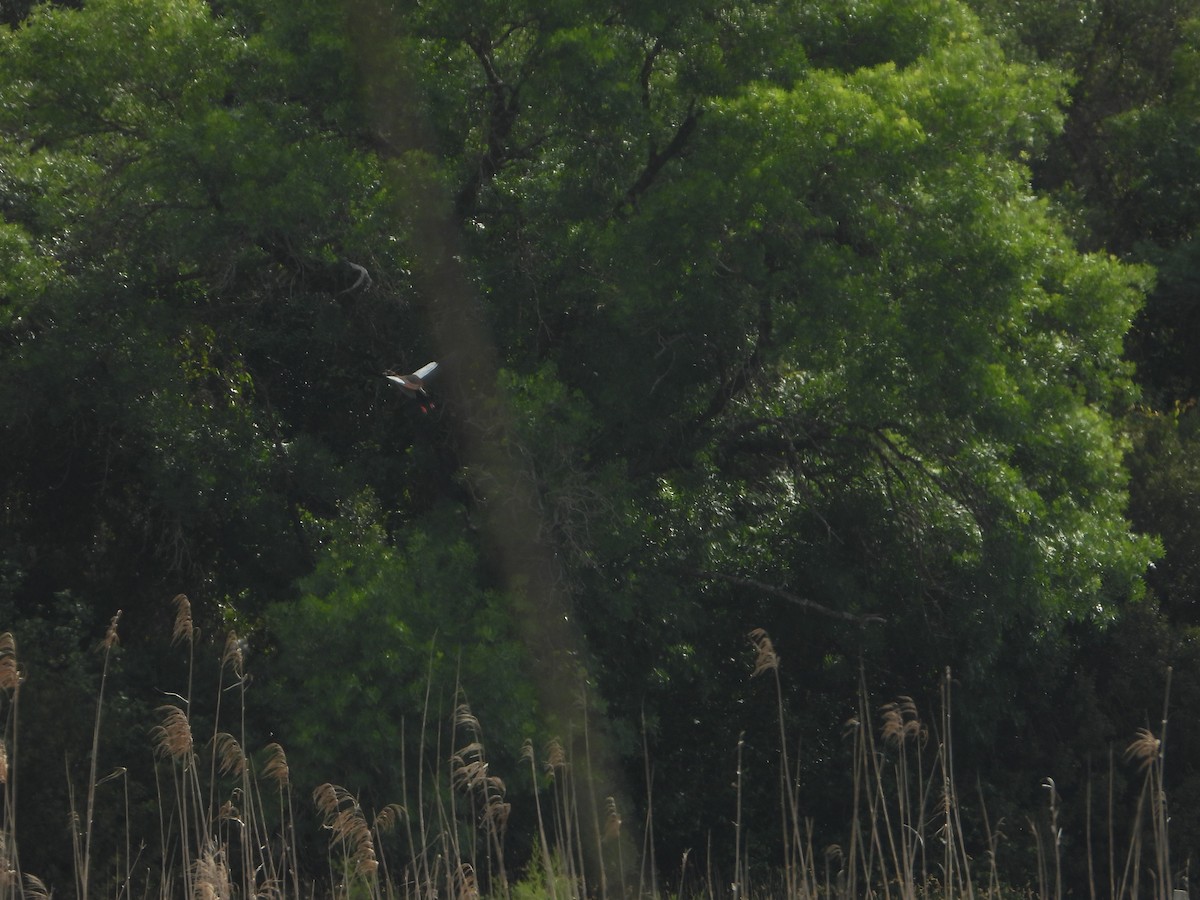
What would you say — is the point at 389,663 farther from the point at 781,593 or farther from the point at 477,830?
the point at 781,593

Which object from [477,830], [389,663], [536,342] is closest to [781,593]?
[536,342]

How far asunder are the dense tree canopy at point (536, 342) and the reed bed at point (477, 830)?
1.87 ft

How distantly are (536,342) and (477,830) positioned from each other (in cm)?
327

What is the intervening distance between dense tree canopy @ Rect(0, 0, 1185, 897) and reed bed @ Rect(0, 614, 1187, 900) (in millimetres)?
569

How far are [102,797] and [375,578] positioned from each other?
240cm

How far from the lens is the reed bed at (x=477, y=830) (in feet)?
16.3

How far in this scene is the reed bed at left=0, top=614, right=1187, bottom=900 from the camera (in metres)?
4.98

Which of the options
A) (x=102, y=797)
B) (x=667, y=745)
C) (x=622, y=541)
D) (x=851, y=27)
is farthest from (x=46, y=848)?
(x=851, y=27)

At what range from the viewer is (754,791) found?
1273cm

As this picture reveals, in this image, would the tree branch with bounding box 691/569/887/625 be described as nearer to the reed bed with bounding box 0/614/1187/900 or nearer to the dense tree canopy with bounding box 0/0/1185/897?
the dense tree canopy with bounding box 0/0/1185/897

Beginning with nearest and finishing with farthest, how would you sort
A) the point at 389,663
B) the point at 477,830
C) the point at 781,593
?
the point at 389,663 < the point at 477,830 < the point at 781,593

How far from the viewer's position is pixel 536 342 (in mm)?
10195

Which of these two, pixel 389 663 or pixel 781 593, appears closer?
pixel 389 663

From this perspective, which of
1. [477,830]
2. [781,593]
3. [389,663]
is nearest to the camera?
[389,663]
